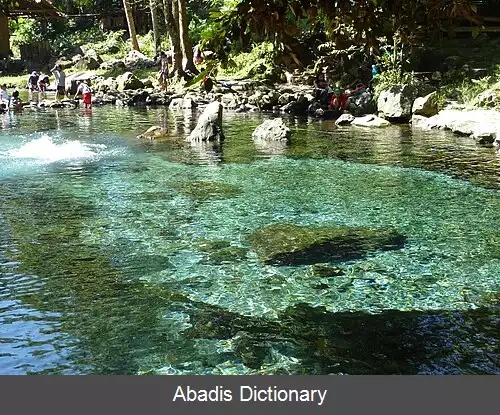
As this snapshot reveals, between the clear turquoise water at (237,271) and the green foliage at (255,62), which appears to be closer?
the clear turquoise water at (237,271)

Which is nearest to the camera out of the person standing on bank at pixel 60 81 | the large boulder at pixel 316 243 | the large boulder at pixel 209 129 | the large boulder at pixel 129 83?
the large boulder at pixel 316 243

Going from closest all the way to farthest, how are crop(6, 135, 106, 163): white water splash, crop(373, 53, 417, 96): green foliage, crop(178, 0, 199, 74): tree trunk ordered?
crop(6, 135, 106, 163): white water splash → crop(373, 53, 417, 96): green foliage → crop(178, 0, 199, 74): tree trunk

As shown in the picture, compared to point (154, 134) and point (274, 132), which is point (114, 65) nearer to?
point (154, 134)

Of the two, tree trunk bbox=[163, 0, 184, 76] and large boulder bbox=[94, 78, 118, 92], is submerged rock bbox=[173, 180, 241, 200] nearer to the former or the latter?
tree trunk bbox=[163, 0, 184, 76]

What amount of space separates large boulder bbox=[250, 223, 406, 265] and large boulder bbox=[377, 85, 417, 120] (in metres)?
14.0

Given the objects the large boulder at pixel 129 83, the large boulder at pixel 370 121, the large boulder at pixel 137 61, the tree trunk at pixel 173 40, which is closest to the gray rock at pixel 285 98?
the large boulder at pixel 370 121

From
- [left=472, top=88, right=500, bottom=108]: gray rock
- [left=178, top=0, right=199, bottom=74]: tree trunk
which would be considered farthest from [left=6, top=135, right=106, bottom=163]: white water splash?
[left=178, top=0, right=199, bottom=74]: tree trunk

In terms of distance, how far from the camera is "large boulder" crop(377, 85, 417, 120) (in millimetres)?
22781

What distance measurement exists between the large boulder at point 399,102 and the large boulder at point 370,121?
2.19 feet

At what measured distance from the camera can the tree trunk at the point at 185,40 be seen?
32.1 metres

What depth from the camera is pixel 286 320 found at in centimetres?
643

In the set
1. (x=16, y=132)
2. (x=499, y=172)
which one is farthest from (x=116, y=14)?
(x=499, y=172)

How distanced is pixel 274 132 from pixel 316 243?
35.8 ft

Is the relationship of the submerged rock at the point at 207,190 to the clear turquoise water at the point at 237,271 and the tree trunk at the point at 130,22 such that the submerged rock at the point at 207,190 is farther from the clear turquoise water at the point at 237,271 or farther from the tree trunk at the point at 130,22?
the tree trunk at the point at 130,22
